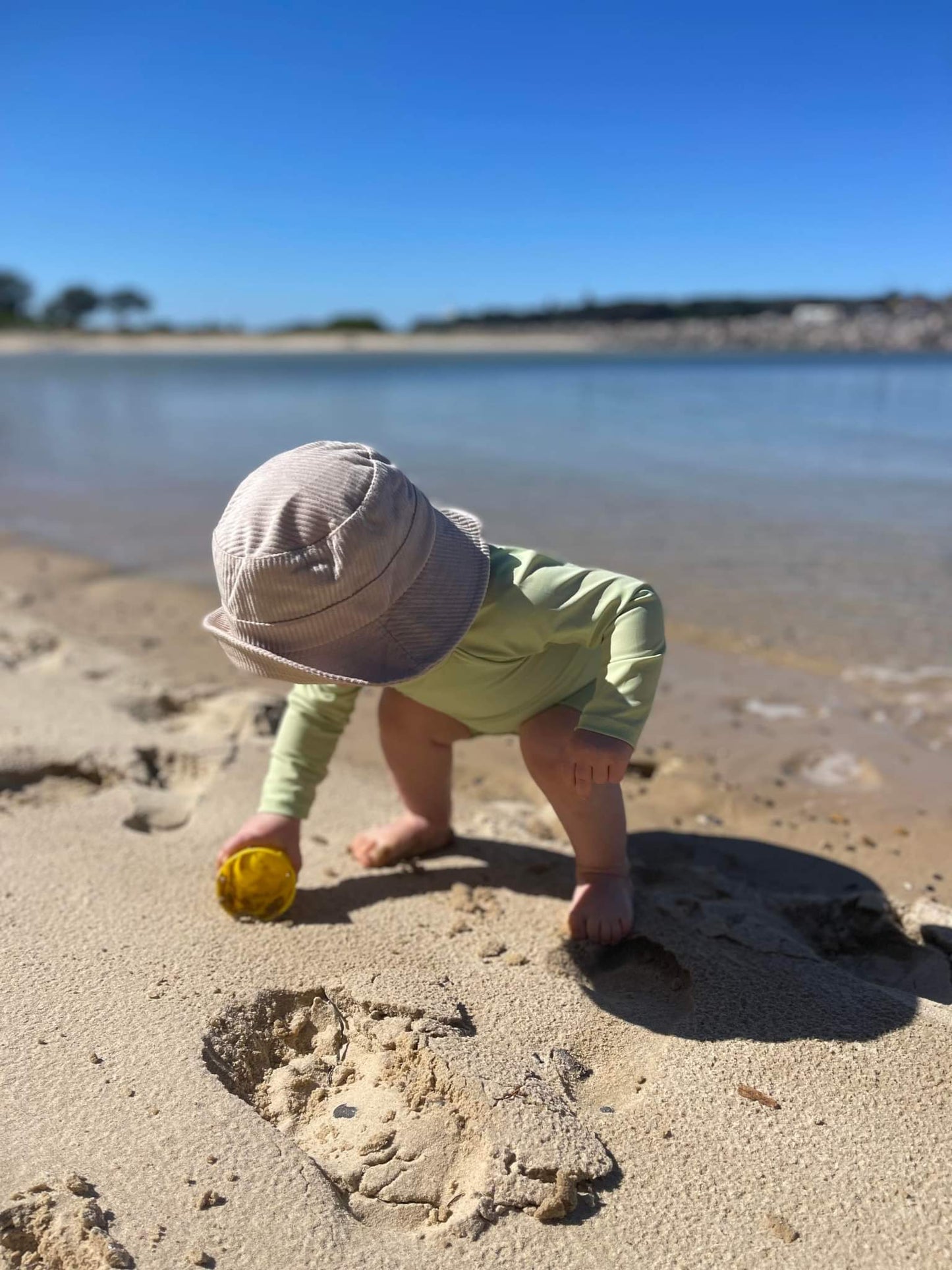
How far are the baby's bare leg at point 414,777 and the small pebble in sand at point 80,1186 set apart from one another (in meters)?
0.96

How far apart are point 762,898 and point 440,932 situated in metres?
0.69

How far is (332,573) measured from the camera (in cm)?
146

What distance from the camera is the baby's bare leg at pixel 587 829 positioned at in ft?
5.84

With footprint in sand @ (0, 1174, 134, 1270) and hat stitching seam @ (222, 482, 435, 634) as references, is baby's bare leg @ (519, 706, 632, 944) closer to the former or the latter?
hat stitching seam @ (222, 482, 435, 634)

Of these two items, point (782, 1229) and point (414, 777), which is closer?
point (782, 1229)

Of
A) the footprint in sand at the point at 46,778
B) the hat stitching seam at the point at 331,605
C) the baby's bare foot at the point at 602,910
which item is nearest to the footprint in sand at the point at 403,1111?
the baby's bare foot at the point at 602,910

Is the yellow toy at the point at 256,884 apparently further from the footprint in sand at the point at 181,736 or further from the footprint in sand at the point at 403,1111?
the footprint in sand at the point at 181,736

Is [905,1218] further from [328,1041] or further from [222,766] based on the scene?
[222,766]

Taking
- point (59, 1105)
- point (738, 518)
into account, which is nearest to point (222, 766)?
point (59, 1105)

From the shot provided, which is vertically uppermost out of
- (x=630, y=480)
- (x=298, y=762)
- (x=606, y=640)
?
(x=606, y=640)

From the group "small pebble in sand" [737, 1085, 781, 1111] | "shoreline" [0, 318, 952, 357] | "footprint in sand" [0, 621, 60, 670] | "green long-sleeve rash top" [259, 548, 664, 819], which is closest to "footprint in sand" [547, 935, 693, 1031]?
"small pebble in sand" [737, 1085, 781, 1111]

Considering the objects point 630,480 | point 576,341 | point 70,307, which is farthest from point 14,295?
point 630,480

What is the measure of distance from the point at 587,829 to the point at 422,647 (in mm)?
498

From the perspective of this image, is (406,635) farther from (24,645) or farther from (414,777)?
(24,645)
